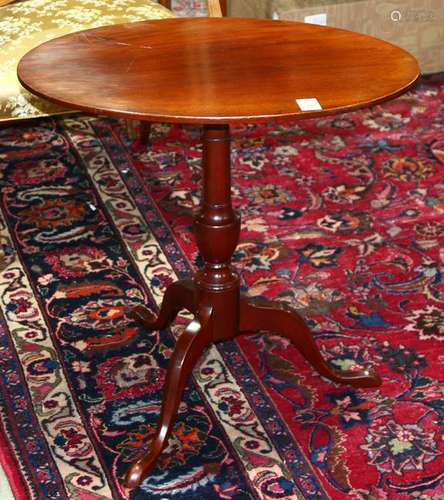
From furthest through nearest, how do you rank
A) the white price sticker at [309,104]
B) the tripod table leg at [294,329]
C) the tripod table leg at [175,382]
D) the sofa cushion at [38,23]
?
the sofa cushion at [38,23], the tripod table leg at [294,329], the tripod table leg at [175,382], the white price sticker at [309,104]

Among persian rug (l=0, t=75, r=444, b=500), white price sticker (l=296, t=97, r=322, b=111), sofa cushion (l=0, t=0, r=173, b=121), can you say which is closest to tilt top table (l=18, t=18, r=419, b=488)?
white price sticker (l=296, t=97, r=322, b=111)

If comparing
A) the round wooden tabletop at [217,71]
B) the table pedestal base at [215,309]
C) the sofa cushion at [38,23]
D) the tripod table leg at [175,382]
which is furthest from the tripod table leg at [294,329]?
the sofa cushion at [38,23]

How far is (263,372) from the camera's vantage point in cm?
247

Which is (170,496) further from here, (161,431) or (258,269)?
(258,269)

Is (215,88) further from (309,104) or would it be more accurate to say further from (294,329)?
(294,329)

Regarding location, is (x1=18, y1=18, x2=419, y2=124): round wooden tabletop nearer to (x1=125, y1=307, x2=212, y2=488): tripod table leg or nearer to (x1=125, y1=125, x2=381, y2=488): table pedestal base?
(x1=125, y1=125, x2=381, y2=488): table pedestal base

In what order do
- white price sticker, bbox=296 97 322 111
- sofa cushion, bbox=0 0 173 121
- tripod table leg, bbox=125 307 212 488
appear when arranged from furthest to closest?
sofa cushion, bbox=0 0 173 121 < tripod table leg, bbox=125 307 212 488 < white price sticker, bbox=296 97 322 111

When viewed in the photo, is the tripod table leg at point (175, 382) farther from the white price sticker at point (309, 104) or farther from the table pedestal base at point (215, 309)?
the white price sticker at point (309, 104)

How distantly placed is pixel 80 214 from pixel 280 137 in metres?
0.95

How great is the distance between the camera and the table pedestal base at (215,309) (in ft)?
7.06

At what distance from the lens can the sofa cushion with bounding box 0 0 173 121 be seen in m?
2.82

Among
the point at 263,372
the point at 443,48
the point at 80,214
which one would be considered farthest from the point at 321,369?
the point at 443,48

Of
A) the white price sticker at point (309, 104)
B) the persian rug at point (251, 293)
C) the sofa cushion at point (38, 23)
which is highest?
the white price sticker at point (309, 104)

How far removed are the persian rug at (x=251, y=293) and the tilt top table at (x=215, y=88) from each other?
116mm
